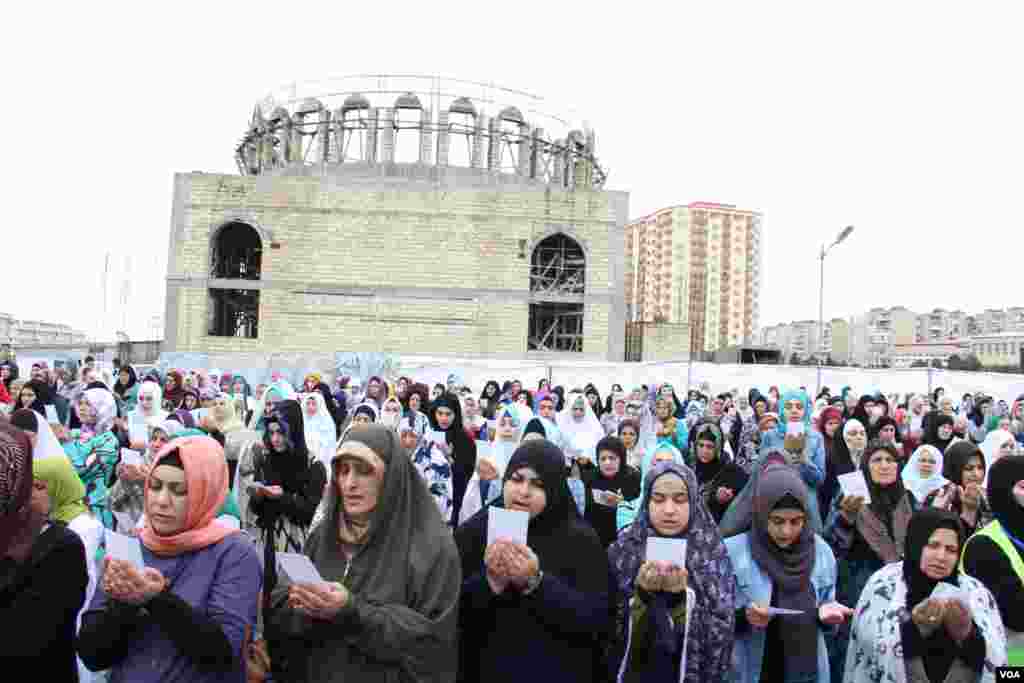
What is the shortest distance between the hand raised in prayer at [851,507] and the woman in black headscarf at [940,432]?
16.8 ft

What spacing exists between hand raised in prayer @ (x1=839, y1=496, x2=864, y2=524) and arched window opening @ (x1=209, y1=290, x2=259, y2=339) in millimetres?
25589

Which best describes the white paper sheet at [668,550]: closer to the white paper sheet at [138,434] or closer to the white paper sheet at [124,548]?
the white paper sheet at [124,548]

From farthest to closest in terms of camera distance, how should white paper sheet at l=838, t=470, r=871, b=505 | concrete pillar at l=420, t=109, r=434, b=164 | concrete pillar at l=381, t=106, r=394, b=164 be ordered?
concrete pillar at l=420, t=109, r=434, b=164, concrete pillar at l=381, t=106, r=394, b=164, white paper sheet at l=838, t=470, r=871, b=505

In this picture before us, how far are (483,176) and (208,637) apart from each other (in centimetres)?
2773

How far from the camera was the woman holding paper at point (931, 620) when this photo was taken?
2.91 metres

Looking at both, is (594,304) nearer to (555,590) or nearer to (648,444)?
(648,444)

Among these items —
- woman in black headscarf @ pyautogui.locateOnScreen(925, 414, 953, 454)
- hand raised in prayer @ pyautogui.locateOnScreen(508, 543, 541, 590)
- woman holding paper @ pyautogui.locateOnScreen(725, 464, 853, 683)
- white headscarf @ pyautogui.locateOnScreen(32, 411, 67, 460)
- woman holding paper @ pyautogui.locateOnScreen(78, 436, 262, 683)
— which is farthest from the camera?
woman in black headscarf @ pyautogui.locateOnScreen(925, 414, 953, 454)

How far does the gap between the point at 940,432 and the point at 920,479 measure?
11.5ft

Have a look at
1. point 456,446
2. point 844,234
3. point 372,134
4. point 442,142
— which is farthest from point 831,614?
point 372,134

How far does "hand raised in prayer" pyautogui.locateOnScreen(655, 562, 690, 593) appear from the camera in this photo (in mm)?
2807

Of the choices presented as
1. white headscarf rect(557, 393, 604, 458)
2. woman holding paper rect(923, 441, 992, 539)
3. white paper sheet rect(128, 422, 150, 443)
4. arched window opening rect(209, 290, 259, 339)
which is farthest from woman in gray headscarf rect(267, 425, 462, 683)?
arched window opening rect(209, 290, 259, 339)

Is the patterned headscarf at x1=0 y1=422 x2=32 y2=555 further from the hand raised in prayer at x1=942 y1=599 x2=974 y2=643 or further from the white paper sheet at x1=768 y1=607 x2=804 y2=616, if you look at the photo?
the hand raised in prayer at x1=942 y1=599 x2=974 y2=643

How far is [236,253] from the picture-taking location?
2992 cm

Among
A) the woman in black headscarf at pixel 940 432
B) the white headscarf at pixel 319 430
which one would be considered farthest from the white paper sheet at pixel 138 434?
the woman in black headscarf at pixel 940 432
